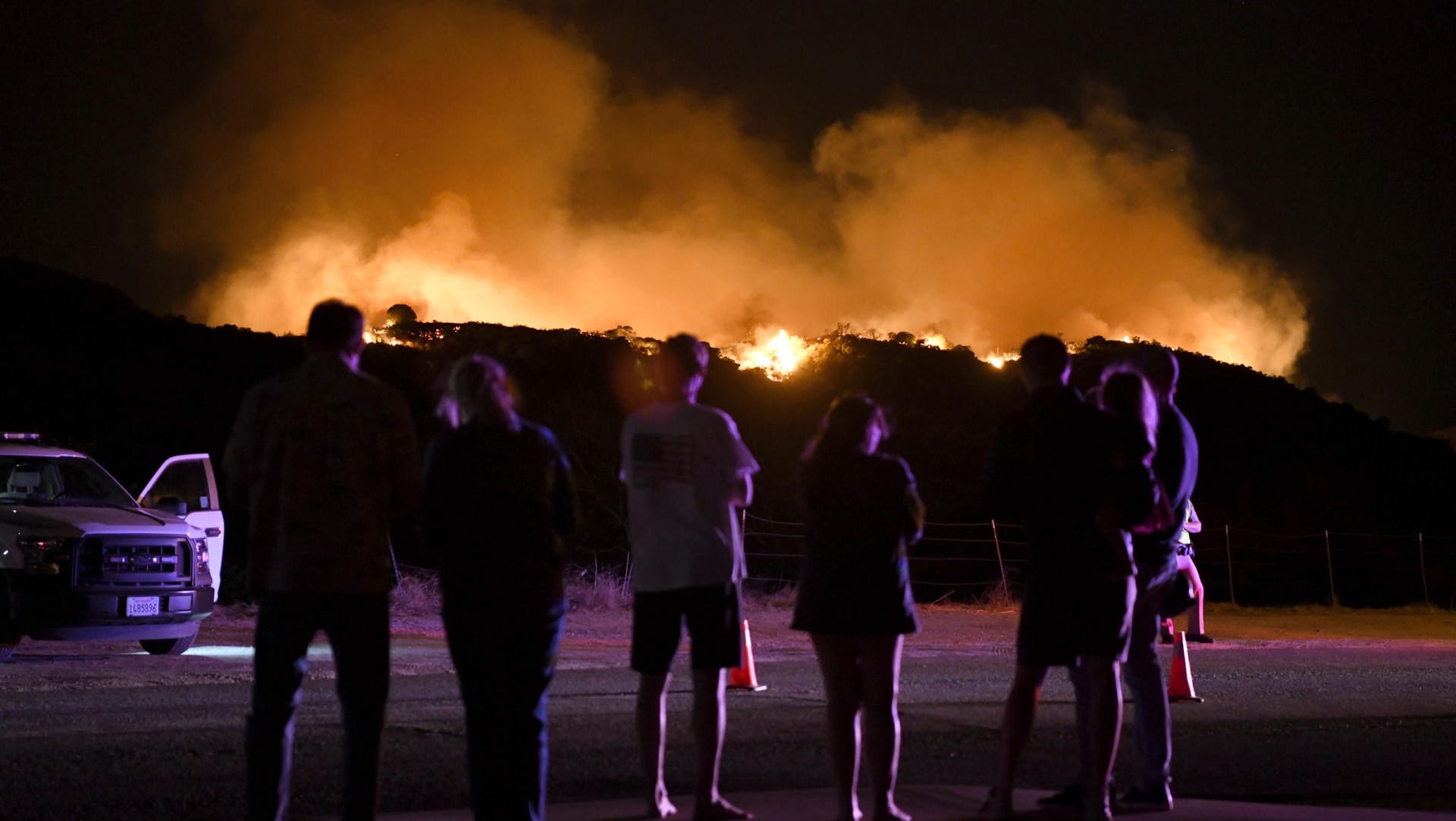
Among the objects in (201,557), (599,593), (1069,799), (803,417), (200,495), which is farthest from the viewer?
A: (803,417)

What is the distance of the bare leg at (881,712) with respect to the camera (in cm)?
618

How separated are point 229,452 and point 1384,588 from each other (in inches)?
1601

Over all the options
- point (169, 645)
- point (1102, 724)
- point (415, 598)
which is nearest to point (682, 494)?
point (1102, 724)

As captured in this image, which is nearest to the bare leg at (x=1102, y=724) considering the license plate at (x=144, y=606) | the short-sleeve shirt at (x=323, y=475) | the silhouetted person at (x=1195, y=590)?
the short-sleeve shirt at (x=323, y=475)

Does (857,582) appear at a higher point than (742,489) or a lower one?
lower

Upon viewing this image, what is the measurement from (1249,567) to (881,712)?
37062mm

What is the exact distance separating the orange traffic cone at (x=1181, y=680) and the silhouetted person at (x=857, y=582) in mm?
5913

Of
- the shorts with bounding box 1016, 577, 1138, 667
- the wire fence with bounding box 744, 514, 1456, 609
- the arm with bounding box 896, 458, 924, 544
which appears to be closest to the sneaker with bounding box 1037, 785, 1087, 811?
the shorts with bounding box 1016, 577, 1138, 667

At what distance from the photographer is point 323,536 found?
550 centimetres

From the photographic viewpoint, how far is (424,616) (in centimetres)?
2197

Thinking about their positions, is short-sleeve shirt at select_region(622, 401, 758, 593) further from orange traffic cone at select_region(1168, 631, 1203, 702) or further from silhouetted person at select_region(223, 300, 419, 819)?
orange traffic cone at select_region(1168, 631, 1203, 702)

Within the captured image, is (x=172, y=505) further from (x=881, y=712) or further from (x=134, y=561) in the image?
(x=881, y=712)

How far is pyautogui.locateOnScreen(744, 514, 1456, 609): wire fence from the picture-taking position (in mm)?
35594

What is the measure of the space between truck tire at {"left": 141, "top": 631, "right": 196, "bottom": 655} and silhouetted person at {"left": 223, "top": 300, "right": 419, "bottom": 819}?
983 cm
